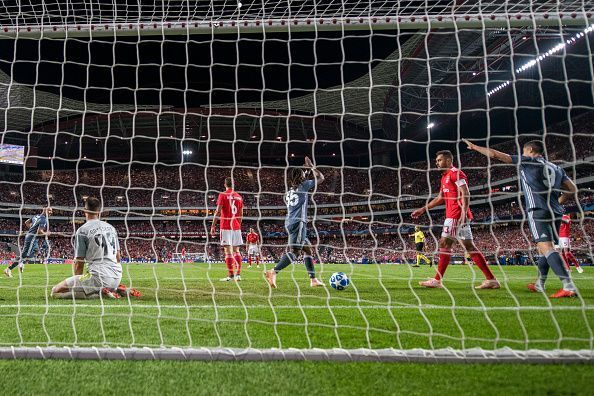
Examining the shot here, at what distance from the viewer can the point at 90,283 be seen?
205 inches

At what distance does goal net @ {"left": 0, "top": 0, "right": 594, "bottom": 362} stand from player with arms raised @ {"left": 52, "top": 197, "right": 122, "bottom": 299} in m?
0.26

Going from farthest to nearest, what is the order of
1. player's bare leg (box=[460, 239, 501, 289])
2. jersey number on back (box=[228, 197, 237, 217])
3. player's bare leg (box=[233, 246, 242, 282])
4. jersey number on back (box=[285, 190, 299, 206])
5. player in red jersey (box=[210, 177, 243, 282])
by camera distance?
1. player's bare leg (box=[233, 246, 242, 282])
2. jersey number on back (box=[228, 197, 237, 217])
3. player in red jersey (box=[210, 177, 243, 282])
4. jersey number on back (box=[285, 190, 299, 206])
5. player's bare leg (box=[460, 239, 501, 289])

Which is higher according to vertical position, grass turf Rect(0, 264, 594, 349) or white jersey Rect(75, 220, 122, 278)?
white jersey Rect(75, 220, 122, 278)

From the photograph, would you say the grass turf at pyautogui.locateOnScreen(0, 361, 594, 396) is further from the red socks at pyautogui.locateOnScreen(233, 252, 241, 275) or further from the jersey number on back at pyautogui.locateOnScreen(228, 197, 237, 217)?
the red socks at pyautogui.locateOnScreen(233, 252, 241, 275)

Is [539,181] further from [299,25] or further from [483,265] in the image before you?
[299,25]

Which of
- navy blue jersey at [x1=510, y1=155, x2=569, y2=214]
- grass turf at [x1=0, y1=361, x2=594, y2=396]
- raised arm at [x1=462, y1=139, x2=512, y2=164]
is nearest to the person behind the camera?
grass turf at [x1=0, y1=361, x2=594, y2=396]

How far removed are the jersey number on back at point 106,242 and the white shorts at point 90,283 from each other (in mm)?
321

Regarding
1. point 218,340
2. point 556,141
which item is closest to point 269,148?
point 556,141

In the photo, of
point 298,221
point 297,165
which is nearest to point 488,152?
point 298,221

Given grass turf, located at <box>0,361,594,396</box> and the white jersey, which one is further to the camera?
the white jersey

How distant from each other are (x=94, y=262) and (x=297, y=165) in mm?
26281

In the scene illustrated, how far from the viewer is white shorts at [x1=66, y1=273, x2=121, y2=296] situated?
5.12 meters

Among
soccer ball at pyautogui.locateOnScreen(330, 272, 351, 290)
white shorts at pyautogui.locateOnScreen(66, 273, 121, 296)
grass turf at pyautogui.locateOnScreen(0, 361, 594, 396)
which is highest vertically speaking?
white shorts at pyautogui.locateOnScreen(66, 273, 121, 296)

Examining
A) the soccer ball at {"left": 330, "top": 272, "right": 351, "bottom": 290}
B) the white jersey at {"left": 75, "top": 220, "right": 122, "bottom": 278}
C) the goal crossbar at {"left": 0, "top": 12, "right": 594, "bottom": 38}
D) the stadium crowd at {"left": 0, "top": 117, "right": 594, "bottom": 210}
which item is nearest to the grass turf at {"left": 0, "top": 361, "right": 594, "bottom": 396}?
the goal crossbar at {"left": 0, "top": 12, "right": 594, "bottom": 38}
